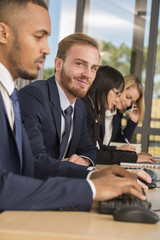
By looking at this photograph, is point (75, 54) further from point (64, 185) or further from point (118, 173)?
point (64, 185)

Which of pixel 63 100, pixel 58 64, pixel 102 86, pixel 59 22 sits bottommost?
pixel 63 100

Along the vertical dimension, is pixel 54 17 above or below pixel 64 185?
above

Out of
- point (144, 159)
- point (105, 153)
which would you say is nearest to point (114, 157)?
point (105, 153)

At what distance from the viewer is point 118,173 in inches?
59.1

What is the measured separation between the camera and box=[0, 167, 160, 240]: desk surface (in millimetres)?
888

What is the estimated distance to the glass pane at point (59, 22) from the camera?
6.24 metres

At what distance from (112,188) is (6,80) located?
0.53 meters

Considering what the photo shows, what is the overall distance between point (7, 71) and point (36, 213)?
54 cm

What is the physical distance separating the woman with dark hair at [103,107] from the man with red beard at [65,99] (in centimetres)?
33

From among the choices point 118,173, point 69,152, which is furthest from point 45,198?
point 69,152

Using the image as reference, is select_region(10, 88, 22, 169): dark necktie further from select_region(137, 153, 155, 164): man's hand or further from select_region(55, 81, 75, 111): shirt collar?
select_region(137, 153, 155, 164): man's hand

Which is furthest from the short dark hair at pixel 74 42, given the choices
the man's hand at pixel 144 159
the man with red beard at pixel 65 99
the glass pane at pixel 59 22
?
the glass pane at pixel 59 22

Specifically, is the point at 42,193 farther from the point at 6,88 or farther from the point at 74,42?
the point at 74,42

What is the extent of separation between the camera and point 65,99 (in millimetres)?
2490
